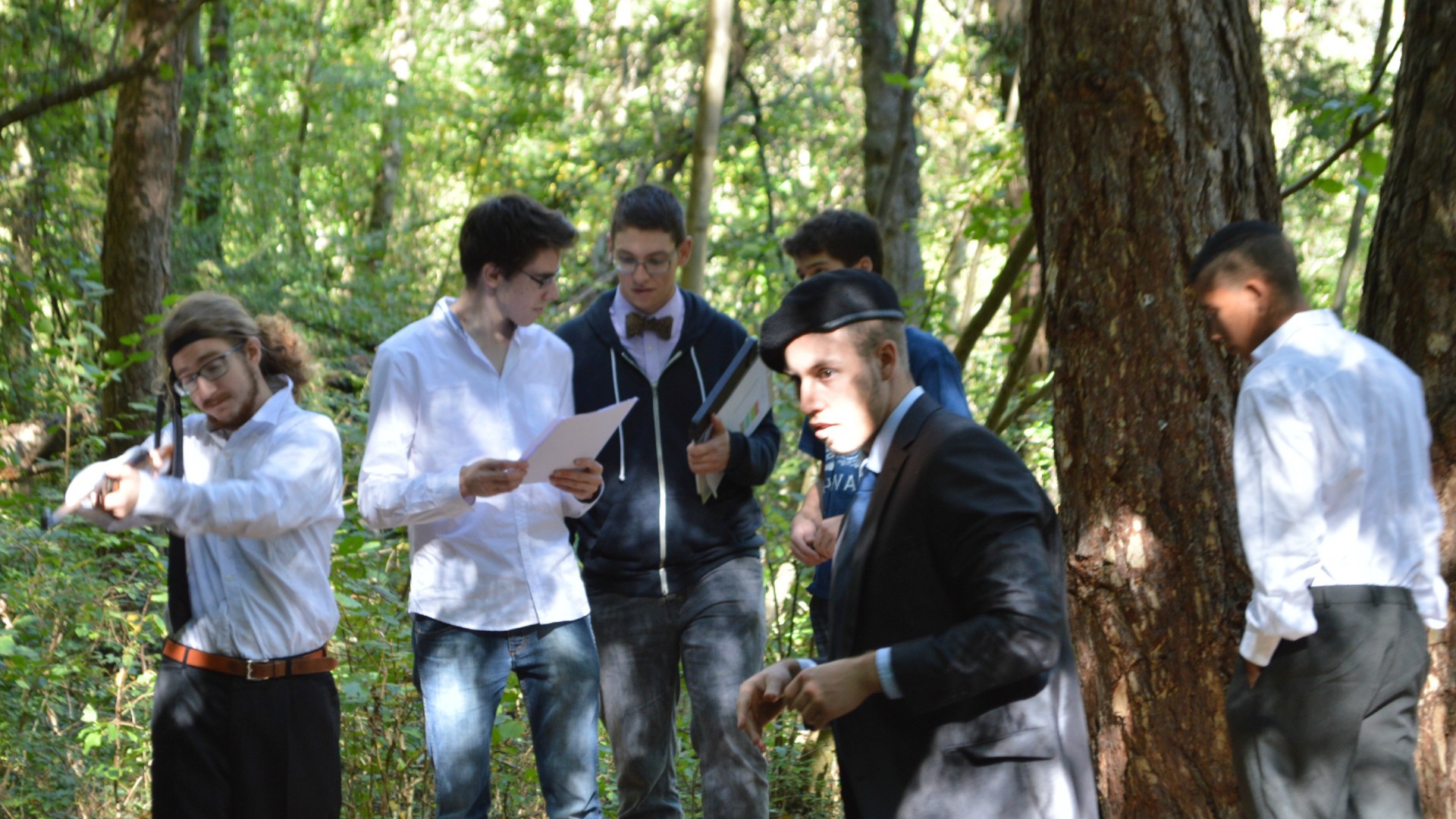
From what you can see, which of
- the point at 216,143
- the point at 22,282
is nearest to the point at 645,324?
the point at 22,282

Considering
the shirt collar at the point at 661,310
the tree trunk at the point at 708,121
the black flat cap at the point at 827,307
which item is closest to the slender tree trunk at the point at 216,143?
the tree trunk at the point at 708,121

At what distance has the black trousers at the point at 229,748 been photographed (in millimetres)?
3404

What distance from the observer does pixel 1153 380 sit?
13.1ft

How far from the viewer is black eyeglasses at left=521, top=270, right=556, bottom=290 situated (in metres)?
4.00

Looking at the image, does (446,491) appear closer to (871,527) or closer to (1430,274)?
(871,527)

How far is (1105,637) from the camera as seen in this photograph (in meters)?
4.01

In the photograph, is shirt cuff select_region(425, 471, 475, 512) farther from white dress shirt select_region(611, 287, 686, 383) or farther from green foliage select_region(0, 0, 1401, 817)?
green foliage select_region(0, 0, 1401, 817)

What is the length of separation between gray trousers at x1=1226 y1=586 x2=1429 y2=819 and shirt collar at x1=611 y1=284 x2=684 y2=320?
2136 mm

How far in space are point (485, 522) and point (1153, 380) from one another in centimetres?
205

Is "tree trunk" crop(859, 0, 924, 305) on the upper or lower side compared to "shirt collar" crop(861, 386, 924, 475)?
upper

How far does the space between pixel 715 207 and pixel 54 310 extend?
333 inches

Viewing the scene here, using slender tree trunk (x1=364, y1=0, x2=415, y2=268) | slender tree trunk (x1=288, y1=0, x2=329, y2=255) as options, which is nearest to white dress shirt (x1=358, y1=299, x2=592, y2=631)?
slender tree trunk (x1=288, y1=0, x2=329, y2=255)

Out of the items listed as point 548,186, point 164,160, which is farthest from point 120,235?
point 548,186

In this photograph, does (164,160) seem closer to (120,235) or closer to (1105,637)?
(120,235)
